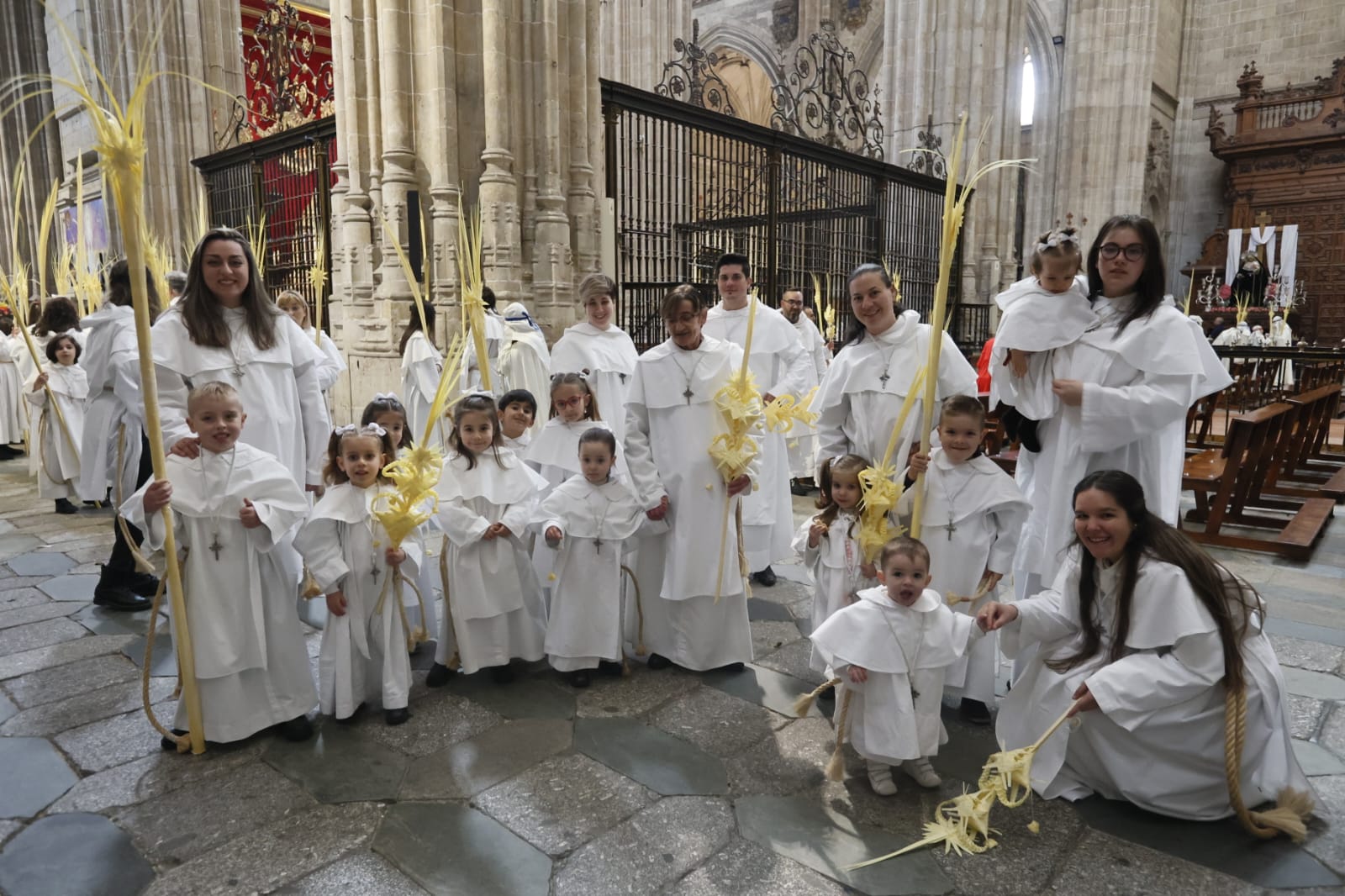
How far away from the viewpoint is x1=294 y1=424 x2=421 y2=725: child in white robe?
9.66 ft

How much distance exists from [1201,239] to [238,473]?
22.6m

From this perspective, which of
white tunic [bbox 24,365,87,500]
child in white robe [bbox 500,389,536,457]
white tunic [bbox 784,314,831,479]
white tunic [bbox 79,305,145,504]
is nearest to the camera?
child in white robe [bbox 500,389,536,457]

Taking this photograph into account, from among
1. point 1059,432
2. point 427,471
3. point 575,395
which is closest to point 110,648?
point 427,471

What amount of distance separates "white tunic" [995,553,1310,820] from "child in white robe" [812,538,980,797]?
247 mm

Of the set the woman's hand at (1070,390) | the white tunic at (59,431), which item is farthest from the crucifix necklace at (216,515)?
the white tunic at (59,431)

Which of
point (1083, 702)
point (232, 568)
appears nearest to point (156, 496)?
point (232, 568)

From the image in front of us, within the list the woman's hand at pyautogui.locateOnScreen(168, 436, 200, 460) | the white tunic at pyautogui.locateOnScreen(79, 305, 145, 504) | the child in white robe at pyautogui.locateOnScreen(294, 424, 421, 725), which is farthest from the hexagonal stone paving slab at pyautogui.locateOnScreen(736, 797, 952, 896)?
the white tunic at pyautogui.locateOnScreen(79, 305, 145, 504)

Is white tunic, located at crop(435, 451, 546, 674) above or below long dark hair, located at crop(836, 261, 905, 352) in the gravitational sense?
below

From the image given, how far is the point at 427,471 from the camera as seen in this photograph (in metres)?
2.94

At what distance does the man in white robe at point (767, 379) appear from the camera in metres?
4.63

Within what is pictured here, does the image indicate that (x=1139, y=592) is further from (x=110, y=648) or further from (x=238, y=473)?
(x=110, y=648)

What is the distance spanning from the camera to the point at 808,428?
5633mm

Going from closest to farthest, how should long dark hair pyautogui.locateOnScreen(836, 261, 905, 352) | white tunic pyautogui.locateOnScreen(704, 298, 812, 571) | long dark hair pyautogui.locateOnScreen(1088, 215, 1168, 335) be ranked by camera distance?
1. long dark hair pyautogui.locateOnScreen(1088, 215, 1168, 335)
2. long dark hair pyautogui.locateOnScreen(836, 261, 905, 352)
3. white tunic pyautogui.locateOnScreen(704, 298, 812, 571)

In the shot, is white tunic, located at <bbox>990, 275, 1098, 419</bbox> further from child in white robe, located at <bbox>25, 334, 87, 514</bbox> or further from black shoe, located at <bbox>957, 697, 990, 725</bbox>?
child in white robe, located at <bbox>25, 334, 87, 514</bbox>
